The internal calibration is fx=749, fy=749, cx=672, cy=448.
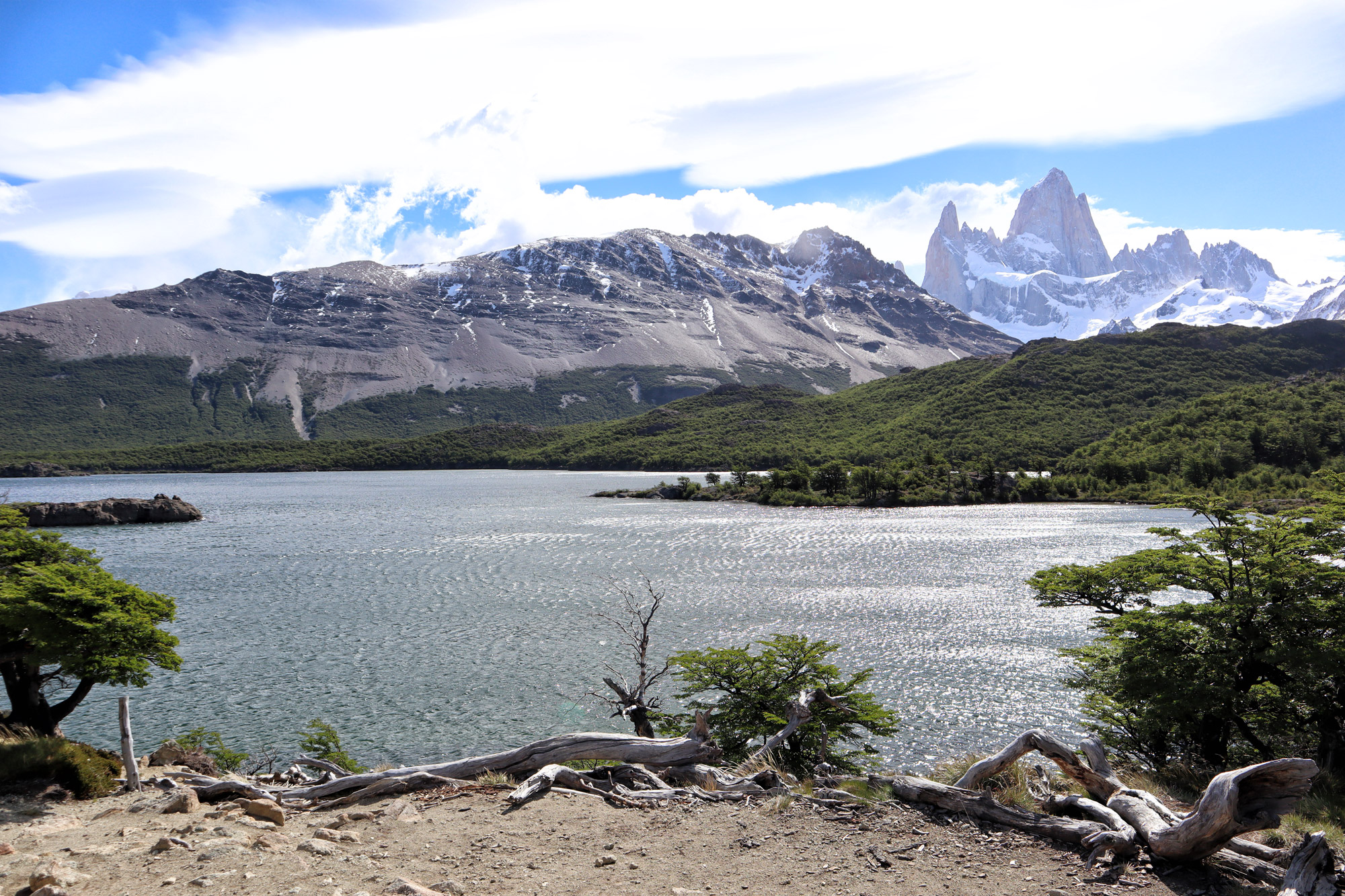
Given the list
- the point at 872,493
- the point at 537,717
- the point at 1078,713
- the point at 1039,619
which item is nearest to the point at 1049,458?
the point at 872,493

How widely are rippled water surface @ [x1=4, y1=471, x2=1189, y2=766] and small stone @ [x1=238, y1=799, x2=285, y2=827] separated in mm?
11774

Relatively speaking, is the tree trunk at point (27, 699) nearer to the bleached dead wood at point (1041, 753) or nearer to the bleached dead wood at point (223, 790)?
the bleached dead wood at point (223, 790)

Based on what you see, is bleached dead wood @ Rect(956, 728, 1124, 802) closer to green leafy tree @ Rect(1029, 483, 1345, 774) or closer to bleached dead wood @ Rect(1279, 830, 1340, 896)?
bleached dead wood @ Rect(1279, 830, 1340, 896)

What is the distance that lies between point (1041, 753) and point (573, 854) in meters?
6.38

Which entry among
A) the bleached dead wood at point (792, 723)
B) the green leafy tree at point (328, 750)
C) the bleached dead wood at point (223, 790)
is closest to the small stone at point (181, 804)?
the bleached dead wood at point (223, 790)

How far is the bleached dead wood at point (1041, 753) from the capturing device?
10.2m

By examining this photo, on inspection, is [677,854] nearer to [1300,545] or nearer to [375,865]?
[375,865]

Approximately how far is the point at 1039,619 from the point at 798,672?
27.9 m

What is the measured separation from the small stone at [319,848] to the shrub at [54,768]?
6.24m

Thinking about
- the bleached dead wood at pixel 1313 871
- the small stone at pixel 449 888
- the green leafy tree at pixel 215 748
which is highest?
the bleached dead wood at pixel 1313 871

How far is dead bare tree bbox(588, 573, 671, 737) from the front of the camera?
600 inches

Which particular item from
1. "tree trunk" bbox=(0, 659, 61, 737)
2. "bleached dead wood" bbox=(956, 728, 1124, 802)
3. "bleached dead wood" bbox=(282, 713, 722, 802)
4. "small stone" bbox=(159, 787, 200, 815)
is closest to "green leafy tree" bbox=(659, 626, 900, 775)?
"bleached dead wood" bbox=(282, 713, 722, 802)

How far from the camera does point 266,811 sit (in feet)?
35.9

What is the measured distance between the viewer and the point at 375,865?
30.0 ft
